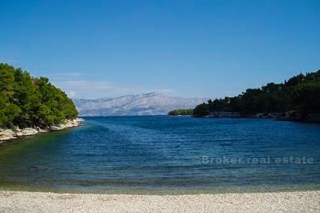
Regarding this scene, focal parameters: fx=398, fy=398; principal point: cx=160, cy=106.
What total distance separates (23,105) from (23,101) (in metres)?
0.84

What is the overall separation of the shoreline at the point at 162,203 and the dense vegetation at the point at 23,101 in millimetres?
46605

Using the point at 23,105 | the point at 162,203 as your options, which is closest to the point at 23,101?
the point at 23,105

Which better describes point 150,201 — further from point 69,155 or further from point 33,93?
point 33,93

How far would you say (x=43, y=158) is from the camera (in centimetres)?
4650

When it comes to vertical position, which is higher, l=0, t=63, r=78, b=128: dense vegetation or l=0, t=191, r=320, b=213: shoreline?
l=0, t=63, r=78, b=128: dense vegetation

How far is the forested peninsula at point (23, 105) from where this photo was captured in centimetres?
7279

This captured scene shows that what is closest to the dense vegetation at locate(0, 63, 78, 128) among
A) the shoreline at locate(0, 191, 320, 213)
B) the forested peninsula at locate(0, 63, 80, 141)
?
the forested peninsula at locate(0, 63, 80, 141)

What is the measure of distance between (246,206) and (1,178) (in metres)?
21.0

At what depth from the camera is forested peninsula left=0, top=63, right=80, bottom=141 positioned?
72.8 meters

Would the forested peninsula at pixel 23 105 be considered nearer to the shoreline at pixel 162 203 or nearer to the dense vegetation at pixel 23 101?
the dense vegetation at pixel 23 101

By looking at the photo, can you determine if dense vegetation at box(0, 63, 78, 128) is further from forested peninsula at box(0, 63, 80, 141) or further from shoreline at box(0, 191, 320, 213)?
shoreline at box(0, 191, 320, 213)

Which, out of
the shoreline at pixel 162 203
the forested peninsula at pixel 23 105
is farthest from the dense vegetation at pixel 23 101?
the shoreline at pixel 162 203

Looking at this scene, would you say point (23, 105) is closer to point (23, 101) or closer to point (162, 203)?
point (23, 101)

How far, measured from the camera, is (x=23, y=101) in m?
83.9
